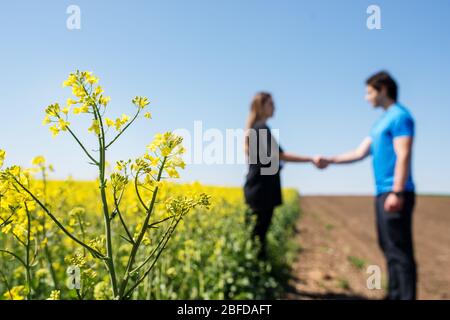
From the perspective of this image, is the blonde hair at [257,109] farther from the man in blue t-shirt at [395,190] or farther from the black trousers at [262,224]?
the man in blue t-shirt at [395,190]

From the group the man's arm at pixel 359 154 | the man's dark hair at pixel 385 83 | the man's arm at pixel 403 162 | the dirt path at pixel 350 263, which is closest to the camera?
the man's arm at pixel 403 162

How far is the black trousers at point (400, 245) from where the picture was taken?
3514mm

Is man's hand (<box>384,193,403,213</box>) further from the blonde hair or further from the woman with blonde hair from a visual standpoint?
the blonde hair

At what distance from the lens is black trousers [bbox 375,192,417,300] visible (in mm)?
3514

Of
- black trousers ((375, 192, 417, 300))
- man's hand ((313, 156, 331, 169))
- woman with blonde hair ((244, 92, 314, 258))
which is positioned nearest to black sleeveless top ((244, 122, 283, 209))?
woman with blonde hair ((244, 92, 314, 258))

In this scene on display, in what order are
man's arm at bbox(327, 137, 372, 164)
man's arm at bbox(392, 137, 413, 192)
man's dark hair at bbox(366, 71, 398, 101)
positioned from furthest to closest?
man's arm at bbox(327, 137, 372, 164)
man's dark hair at bbox(366, 71, 398, 101)
man's arm at bbox(392, 137, 413, 192)

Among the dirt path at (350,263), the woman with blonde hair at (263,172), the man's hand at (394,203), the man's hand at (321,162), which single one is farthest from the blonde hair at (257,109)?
the dirt path at (350,263)

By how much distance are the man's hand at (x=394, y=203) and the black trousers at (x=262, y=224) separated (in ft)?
4.82

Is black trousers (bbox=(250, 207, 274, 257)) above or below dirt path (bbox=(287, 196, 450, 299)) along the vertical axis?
above

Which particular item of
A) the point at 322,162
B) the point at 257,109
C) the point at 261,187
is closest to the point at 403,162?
the point at 322,162

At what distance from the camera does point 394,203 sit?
3.45 m

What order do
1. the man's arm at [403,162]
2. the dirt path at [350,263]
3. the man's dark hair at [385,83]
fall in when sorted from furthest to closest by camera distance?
the dirt path at [350,263]
the man's dark hair at [385,83]
the man's arm at [403,162]

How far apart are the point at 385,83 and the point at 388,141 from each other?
0.53 m

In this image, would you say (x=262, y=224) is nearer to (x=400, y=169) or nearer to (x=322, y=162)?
(x=322, y=162)
